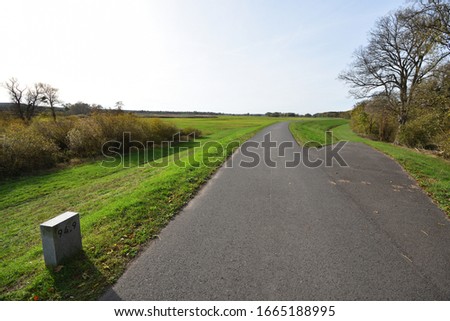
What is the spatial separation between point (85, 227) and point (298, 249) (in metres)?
4.24

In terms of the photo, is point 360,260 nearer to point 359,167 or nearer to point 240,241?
point 240,241

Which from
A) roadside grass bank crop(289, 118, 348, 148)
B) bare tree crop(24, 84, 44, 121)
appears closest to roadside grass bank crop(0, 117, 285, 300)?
roadside grass bank crop(289, 118, 348, 148)

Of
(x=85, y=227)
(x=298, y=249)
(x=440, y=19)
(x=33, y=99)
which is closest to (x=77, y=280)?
(x=85, y=227)

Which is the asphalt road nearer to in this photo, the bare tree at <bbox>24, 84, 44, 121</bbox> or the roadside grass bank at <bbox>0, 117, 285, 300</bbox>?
the roadside grass bank at <bbox>0, 117, 285, 300</bbox>

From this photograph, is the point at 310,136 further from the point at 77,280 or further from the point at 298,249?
the point at 77,280

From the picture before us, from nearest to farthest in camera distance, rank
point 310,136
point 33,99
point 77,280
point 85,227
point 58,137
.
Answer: point 77,280 < point 85,227 < point 58,137 < point 310,136 < point 33,99

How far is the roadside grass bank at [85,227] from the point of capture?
116 inches

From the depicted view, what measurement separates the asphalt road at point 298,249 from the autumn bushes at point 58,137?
41.6ft

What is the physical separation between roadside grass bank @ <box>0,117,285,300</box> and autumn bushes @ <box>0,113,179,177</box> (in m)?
2.18

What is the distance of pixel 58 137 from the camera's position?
16406 mm

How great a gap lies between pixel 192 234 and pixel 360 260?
283 cm

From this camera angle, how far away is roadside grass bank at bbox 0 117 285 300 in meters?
2.95

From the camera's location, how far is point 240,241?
13.0 feet
